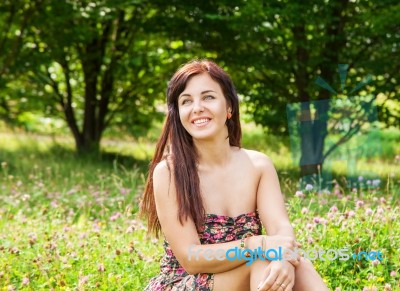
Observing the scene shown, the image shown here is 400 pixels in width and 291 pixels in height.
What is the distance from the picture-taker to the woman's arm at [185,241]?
2393 millimetres

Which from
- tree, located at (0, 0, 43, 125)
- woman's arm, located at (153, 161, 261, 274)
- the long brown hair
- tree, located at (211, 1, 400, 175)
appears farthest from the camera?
A: tree, located at (0, 0, 43, 125)

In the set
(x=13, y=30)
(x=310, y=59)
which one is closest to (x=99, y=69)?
(x=13, y=30)

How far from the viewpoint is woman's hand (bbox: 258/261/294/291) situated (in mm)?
2262

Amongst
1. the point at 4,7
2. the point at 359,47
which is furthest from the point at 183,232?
the point at 4,7

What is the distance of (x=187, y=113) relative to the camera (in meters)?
2.59

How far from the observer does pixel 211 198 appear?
2.62 meters

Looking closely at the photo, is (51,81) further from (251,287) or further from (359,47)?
(251,287)

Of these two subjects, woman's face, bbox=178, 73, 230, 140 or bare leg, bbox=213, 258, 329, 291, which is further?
woman's face, bbox=178, 73, 230, 140

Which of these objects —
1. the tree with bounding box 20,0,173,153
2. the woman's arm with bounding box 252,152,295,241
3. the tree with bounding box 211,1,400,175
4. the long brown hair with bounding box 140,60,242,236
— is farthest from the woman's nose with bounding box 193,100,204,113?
the tree with bounding box 20,0,173,153

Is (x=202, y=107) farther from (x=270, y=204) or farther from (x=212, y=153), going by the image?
(x=270, y=204)

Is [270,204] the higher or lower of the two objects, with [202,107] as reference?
lower

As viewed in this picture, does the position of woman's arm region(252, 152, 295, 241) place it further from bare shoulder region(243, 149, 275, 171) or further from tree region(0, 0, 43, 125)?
tree region(0, 0, 43, 125)

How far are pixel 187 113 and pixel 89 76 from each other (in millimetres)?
6974

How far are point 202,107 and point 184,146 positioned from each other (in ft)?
0.63
